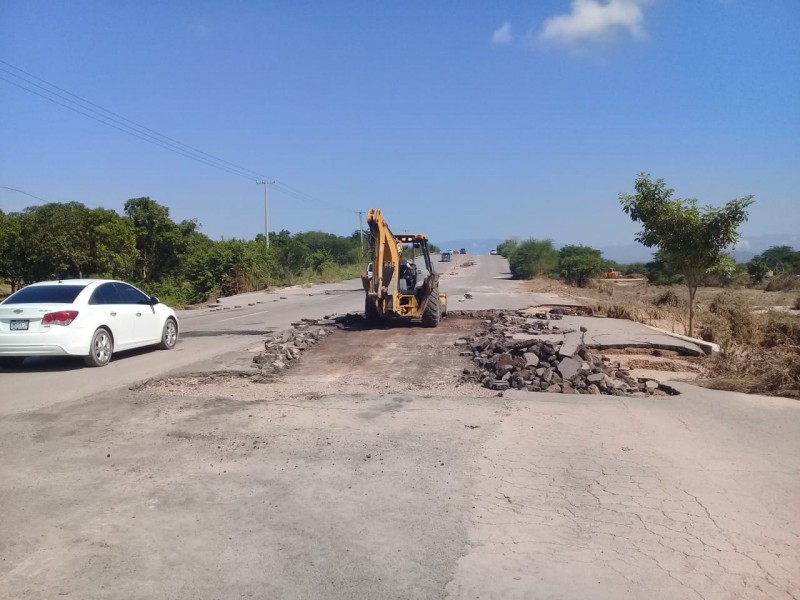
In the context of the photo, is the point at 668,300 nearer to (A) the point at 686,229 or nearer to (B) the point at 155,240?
(A) the point at 686,229

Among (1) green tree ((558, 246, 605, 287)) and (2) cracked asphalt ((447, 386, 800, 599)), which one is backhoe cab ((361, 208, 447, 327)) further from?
(1) green tree ((558, 246, 605, 287))

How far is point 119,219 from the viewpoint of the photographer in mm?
34938

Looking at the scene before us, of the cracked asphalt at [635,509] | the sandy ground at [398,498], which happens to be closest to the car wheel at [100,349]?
the sandy ground at [398,498]

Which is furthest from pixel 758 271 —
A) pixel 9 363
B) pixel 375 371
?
pixel 9 363

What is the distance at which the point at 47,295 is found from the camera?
11953mm

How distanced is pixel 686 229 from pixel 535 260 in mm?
51069

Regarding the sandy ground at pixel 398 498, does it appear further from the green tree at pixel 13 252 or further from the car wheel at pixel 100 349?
the green tree at pixel 13 252

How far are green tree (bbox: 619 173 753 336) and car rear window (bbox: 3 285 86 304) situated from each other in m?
13.4

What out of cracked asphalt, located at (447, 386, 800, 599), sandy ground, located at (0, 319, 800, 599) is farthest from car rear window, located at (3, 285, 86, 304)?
cracked asphalt, located at (447, 386, 800, 599)

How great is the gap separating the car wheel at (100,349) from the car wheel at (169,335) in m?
1.98

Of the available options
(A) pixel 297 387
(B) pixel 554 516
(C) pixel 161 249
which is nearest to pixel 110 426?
(A) pixel 297 387

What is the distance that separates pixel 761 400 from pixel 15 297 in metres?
11.9

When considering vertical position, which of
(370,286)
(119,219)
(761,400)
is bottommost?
(761,400)

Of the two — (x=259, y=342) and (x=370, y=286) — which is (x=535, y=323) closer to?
(x=370, y=286)
